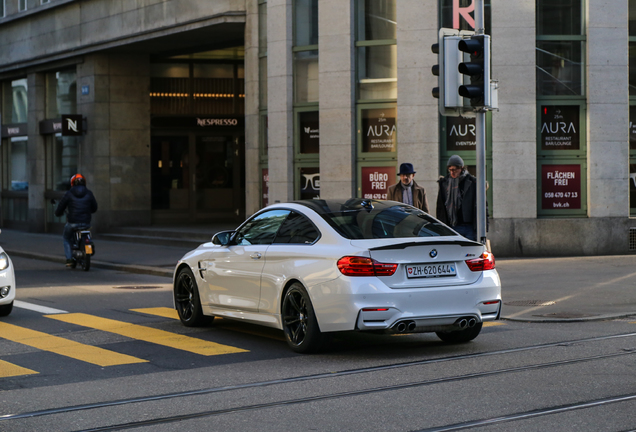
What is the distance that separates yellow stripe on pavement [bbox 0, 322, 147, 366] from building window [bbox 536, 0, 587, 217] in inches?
449

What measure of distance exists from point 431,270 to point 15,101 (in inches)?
1107

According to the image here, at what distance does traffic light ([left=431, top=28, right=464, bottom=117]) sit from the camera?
11.4 m

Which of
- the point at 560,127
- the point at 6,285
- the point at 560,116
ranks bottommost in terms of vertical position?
the point at 6,285

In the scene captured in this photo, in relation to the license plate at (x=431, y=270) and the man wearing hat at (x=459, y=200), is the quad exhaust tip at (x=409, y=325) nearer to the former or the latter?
the license plate at (x=431, y=270)

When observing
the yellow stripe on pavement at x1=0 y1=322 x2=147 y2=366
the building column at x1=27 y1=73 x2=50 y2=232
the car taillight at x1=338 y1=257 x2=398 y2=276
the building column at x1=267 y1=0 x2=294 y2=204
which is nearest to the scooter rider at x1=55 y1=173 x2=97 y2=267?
the building column at x1=267 y1=0 x2=294 y2=204

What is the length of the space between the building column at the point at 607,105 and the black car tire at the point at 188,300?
406 inches

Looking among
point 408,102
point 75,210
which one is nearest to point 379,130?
point 408,102

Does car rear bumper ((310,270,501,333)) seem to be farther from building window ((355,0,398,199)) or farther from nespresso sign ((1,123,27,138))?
nespresso sign ((1,123,27,138))

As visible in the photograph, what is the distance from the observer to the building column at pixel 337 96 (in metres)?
19.5

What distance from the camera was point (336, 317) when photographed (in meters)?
8.01

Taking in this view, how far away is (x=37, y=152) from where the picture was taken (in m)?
31.0

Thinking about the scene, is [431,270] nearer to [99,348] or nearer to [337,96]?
[99,348]

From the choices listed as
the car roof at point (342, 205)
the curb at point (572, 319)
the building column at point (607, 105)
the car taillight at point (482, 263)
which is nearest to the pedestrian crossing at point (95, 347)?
the car roof at point (342, 205)

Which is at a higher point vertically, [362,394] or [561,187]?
[561,187]
